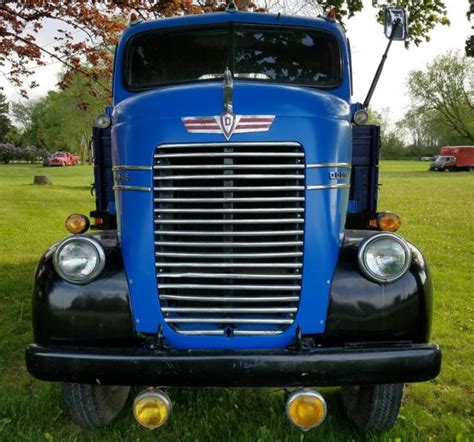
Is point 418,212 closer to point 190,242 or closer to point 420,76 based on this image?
point 190,242

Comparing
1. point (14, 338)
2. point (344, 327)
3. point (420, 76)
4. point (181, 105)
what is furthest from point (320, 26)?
point (420, 76)

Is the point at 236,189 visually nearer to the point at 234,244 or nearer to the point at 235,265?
the point at 234,244

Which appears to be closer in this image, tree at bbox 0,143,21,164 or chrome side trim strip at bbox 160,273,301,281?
chrome side trim strip at bbox 160,273,301,281

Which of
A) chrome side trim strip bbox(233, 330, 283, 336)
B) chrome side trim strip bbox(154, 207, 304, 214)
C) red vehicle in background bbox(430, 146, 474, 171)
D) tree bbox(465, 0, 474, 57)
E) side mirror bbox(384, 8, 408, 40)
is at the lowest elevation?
red vehicle in background bbox(430, 146, 474, 171)

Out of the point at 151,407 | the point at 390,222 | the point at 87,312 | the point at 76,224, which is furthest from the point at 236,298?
the point at 76,224

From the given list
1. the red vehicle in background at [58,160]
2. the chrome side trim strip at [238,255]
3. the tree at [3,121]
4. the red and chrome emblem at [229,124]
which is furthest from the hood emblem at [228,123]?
the tree at [3,121]

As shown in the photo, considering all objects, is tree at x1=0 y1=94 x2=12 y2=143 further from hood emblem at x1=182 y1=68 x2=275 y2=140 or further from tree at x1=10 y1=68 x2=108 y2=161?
hood emblem at x1=182 y1=68 x2=275 y2=140

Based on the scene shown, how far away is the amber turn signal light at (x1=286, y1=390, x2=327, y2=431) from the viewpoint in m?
2.53

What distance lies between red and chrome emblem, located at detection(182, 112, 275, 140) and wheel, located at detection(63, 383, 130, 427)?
1.57 metres

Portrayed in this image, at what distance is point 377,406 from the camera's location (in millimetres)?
3078

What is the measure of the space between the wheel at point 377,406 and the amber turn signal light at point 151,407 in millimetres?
1195

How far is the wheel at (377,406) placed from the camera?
304 centimetres

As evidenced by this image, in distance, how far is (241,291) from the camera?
108 inches

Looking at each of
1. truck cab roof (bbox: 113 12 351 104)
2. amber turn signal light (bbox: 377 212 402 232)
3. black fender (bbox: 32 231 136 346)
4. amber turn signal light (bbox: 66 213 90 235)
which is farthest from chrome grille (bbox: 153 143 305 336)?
truck cab roof (bbox: 113 12 351 104)
